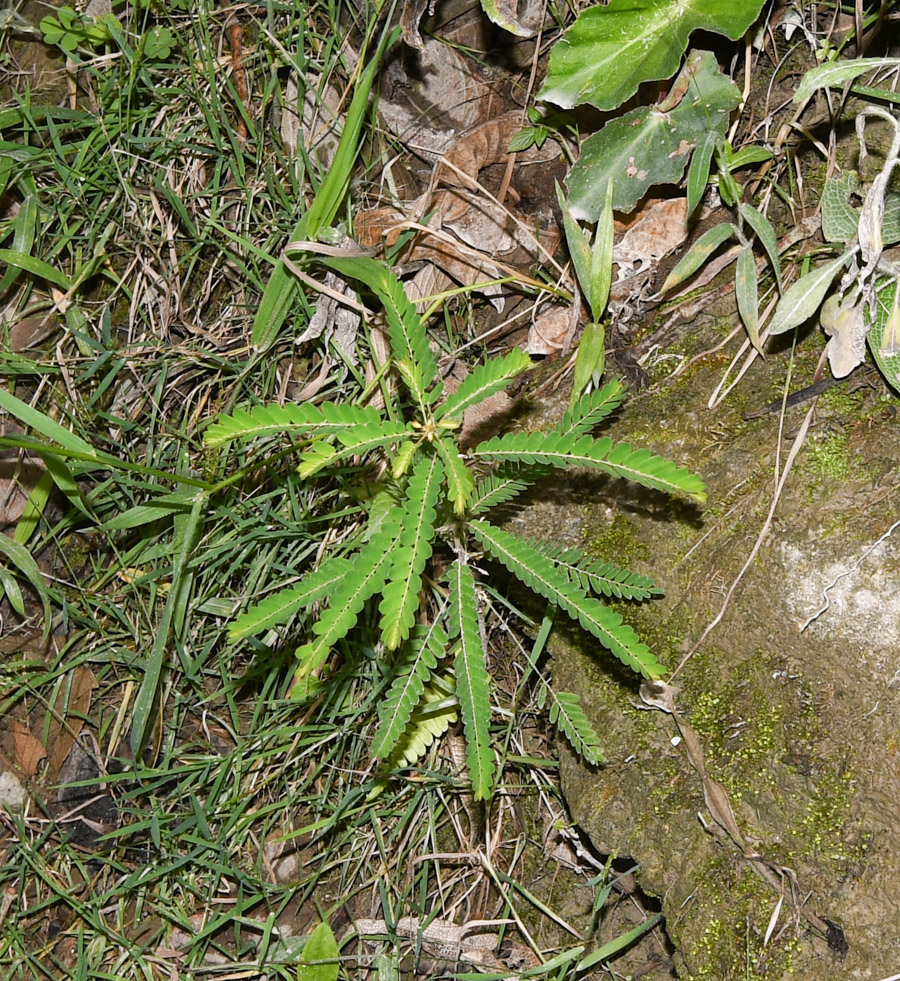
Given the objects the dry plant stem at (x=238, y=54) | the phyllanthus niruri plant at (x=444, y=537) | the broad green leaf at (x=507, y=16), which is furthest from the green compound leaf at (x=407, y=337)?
the dry plant stem at (x=238, y=54)

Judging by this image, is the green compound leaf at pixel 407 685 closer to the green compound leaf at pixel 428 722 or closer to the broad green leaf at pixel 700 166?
the green compound leaf at pixel 428 722

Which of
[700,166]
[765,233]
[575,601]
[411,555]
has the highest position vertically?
[700,166]

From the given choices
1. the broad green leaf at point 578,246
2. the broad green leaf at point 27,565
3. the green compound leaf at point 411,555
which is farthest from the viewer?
the broad green leaf at point 27,565

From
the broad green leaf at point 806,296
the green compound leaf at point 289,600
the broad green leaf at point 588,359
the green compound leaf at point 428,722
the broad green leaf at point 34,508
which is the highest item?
the broad green leaf at point 806,296

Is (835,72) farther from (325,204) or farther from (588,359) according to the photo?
(325,204)

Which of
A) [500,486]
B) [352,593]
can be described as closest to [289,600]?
[352,593]

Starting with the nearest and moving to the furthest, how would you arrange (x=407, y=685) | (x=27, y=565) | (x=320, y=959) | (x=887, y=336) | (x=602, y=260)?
(x=887, y=336)
(x=407, y=685)
(x=602, y=260)
(x=320, y=959)
(x=27, y=565)

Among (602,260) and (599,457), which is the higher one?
(602,260)
